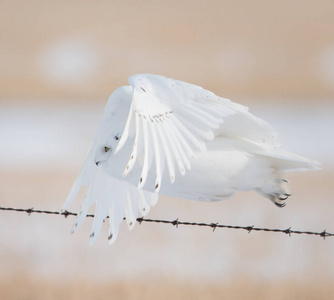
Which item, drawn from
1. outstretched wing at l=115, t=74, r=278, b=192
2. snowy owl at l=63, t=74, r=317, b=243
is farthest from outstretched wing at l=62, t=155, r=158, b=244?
outstretched wing at l=115, t=74, r=278, b=192

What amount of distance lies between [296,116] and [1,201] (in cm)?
246

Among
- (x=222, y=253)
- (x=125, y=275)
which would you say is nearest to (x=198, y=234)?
(x=222, y=253)

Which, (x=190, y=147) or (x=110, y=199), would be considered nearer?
(x=190, y=147)

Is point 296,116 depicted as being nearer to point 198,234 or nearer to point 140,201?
point 198,234

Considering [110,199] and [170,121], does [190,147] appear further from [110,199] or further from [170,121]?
[110,199]

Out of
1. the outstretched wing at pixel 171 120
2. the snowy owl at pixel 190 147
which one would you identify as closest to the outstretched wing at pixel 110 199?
the snowy owl at pixel 190 147

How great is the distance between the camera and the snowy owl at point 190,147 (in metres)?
1.27

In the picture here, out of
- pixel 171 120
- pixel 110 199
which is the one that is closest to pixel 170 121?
pixel 171 120

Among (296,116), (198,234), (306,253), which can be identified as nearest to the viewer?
(306,253)

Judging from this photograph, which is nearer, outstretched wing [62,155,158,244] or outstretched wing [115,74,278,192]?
outstretched wing [115,74,278,192]

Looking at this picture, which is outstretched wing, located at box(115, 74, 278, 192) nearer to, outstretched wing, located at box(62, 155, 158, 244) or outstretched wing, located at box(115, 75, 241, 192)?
outstretched wing, located at box(115, 75, 241, 192)

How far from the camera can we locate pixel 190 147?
51.4 inches

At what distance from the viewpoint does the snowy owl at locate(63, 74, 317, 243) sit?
4.18 feet

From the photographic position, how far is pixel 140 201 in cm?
163
